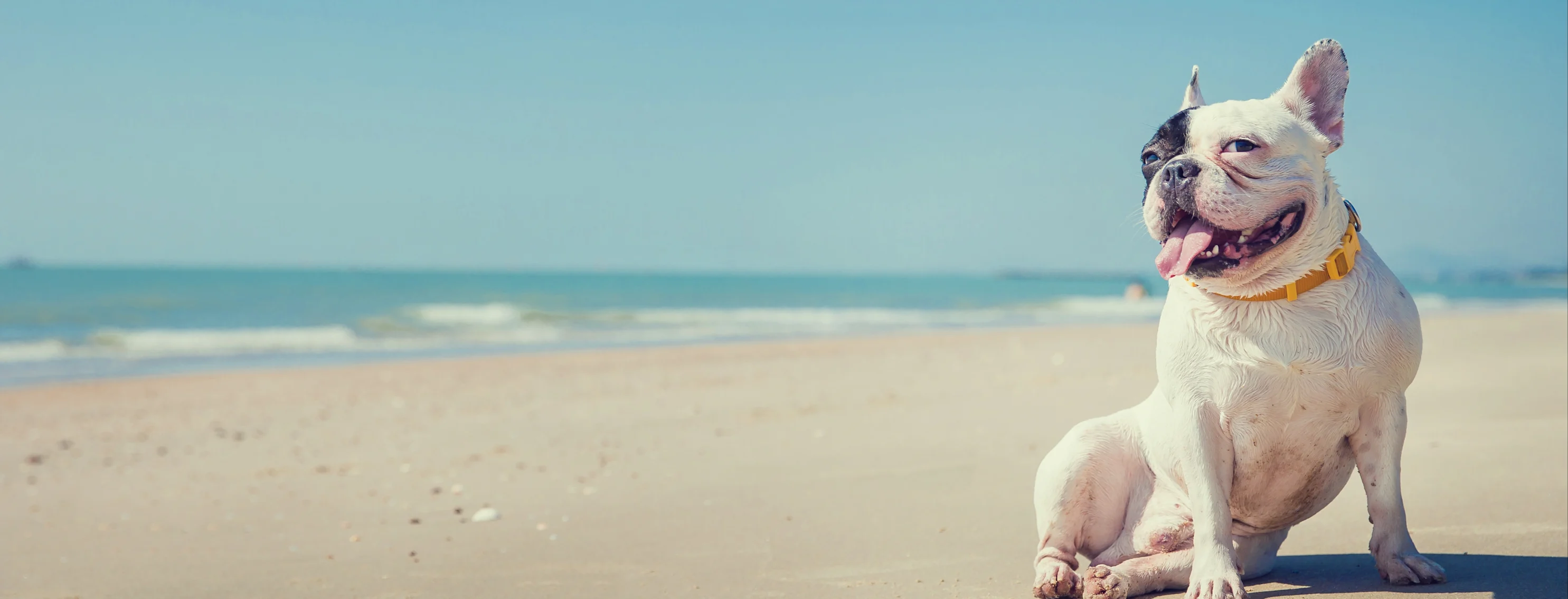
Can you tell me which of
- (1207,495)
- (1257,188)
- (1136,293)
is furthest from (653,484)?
(1136,293)

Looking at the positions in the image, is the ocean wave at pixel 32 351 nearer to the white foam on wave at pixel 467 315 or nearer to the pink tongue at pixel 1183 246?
the white foam on wave at pixel 467 315

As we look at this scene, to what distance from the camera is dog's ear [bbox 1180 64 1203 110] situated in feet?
9.76

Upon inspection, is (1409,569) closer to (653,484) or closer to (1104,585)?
(1104,585)

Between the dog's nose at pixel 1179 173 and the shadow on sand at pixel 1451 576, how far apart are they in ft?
4.43

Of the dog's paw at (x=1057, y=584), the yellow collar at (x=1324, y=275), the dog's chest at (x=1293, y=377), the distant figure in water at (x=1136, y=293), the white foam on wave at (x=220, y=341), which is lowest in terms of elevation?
the distant figure in water at (x=1136, y=293)

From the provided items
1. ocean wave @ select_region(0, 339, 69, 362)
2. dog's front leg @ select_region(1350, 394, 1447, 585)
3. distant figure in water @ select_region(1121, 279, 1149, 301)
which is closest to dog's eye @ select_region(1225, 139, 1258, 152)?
dog's front leg @ select_region(1350, 394, 1447, 585)

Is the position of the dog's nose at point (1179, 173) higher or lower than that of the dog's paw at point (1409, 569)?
higher

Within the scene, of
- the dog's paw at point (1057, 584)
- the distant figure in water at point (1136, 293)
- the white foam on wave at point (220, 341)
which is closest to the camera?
the dog's paw at point (1057, 584)

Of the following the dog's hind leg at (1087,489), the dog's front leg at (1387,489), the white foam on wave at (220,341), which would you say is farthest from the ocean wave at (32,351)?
the dog's front leg at (1387,489)

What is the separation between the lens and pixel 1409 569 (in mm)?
2951

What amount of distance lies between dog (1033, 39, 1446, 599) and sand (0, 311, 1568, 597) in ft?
1.28

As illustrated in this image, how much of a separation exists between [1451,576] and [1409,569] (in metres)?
0.41

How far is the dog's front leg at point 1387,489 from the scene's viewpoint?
2766 mm

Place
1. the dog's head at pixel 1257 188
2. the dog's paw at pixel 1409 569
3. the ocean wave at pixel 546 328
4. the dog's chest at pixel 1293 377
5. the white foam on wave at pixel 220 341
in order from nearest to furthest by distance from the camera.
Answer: the dog's head at pixel 1257 188
the dog's chest at pixel 1293 377
the dog's paw at pixel 1409 569
the white foam on wave at pixel 220 341
the ocean wave at pixel 546 328
